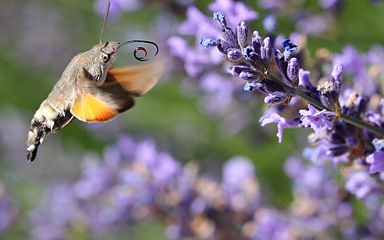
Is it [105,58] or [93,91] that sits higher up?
[105,58]

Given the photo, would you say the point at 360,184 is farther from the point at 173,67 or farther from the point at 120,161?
the point at 120,161

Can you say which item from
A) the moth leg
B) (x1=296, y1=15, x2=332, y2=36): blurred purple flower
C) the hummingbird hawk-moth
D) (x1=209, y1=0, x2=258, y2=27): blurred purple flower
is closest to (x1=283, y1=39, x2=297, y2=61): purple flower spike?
(x1=209, y1=0, x2=258, y2=27): blurred purple flower

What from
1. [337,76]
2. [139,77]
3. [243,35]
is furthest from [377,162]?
[139,77]

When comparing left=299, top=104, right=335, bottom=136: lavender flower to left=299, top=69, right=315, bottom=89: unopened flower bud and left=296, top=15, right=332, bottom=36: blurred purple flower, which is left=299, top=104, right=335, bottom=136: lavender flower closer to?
left=299, top=69, right=315, bottom=89: unopened flower bud

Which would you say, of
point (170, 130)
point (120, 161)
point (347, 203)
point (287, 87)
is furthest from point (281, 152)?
point (287, 87)

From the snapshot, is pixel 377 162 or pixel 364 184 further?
pixel 364 184

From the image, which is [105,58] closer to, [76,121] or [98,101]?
[98,101]

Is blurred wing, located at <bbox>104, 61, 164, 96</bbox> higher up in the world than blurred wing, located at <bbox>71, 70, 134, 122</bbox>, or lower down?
higher up
